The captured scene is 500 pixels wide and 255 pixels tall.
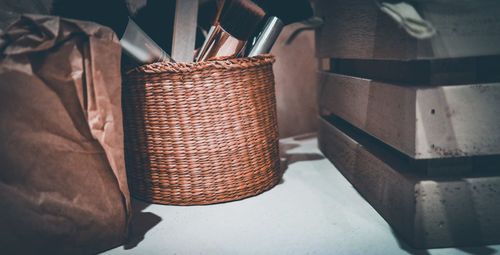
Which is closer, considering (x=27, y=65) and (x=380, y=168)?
(x=27, y=65)

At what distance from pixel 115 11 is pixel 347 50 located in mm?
461

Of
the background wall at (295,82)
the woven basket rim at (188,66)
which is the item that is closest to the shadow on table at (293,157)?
the background wall at (295,82)

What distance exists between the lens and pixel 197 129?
662mm

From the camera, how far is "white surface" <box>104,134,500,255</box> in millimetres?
528

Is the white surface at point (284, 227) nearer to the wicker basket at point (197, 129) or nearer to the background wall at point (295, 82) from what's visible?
the wicker basket at point (197, 129)

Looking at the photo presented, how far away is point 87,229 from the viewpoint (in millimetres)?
524

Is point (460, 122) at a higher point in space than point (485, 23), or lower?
lower

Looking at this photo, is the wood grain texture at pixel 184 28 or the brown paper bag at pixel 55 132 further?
the wood grain texture at pixel 184 28

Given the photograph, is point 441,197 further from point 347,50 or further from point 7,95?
point 7,95

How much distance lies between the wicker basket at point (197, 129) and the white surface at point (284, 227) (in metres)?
0.04

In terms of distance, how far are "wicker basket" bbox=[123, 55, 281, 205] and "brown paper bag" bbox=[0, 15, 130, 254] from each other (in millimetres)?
131

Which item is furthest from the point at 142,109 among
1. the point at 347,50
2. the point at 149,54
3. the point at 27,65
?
the point at 347,50

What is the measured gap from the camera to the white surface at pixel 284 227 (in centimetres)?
53

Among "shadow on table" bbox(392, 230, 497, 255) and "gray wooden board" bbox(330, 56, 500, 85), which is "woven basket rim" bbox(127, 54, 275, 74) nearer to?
"gray wooden board" bbox(330, 56, 500, 85)
